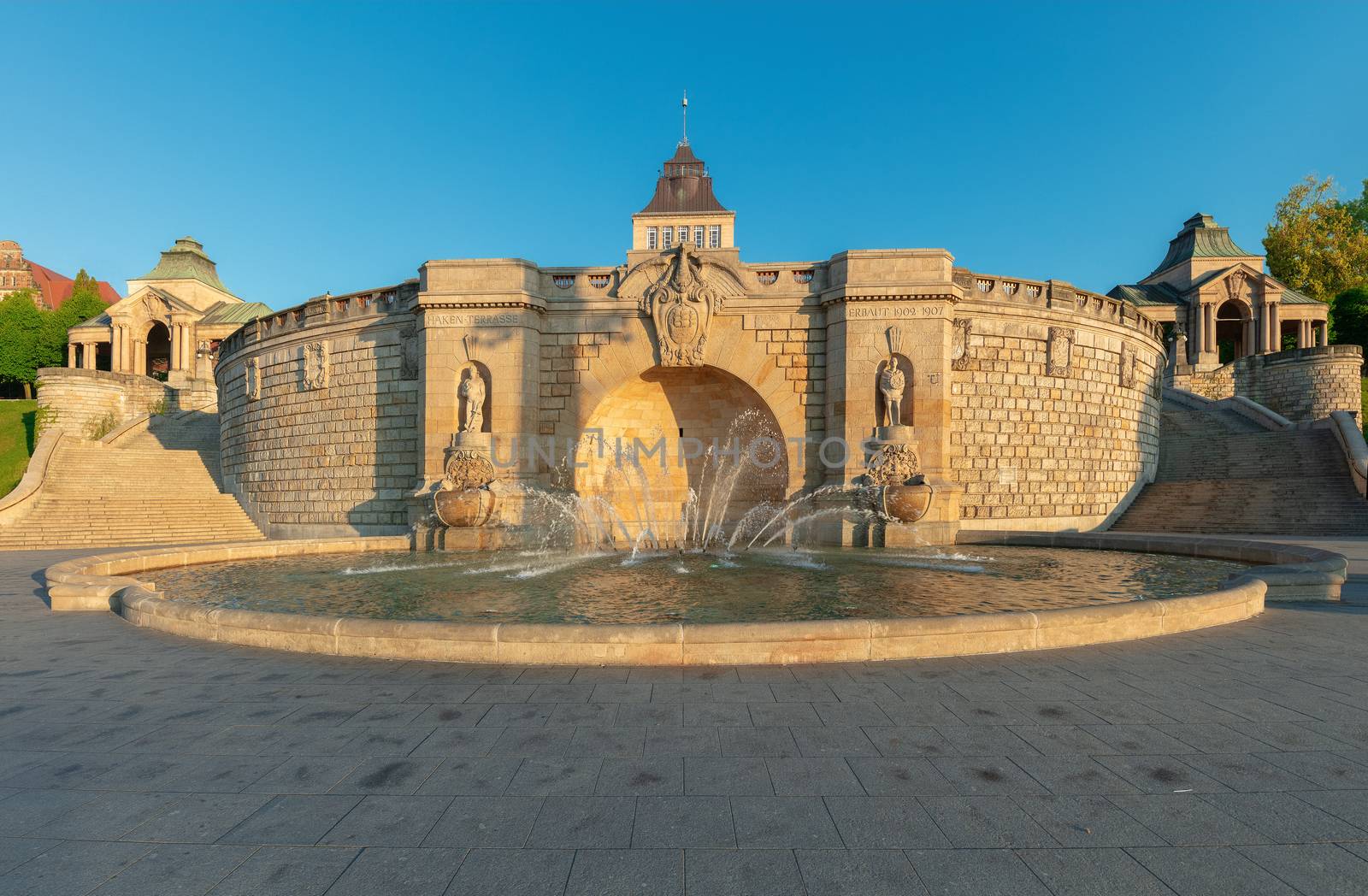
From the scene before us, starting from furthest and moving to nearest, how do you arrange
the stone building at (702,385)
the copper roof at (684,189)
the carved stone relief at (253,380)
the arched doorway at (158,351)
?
the copper roof at (684,189) < the arched doorway at (158,351) < the carved stone relief at (253,380) < the stone building at (702,385)

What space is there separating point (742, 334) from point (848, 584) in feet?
31.9

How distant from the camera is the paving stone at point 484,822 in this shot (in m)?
2.75

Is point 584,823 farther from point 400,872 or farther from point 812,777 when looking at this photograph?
point 812,777

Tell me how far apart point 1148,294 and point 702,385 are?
47826 millimetres

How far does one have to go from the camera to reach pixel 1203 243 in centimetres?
4997

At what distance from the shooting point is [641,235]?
64.9 meters

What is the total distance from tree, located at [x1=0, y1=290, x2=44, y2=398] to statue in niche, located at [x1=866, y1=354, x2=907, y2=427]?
2803 inches

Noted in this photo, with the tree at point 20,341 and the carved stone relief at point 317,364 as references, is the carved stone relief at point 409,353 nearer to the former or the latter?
the carved stone relief at point 317,364

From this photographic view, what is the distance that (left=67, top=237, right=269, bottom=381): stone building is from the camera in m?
50.4

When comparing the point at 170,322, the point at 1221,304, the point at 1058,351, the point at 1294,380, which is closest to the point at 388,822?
the point at 1058,351

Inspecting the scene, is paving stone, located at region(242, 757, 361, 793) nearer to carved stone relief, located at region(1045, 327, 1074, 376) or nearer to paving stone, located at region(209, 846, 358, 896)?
paving stone, located at region(209, 846, 358, 896)

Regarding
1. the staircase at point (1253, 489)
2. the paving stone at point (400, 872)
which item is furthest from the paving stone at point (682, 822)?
the staircase at point (1253, 489)

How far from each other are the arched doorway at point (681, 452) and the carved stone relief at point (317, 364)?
29.8 feet

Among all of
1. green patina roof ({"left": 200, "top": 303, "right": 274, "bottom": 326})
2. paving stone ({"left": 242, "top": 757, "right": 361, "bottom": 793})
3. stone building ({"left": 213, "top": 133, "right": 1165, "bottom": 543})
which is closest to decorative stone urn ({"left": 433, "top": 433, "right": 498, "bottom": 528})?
stone building ({"left": 213, "top": 133, "right": 1165, "bottom": 543})
